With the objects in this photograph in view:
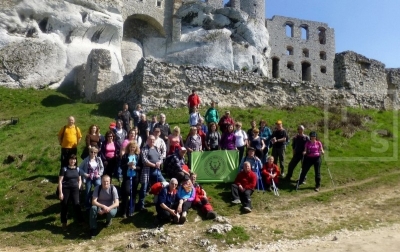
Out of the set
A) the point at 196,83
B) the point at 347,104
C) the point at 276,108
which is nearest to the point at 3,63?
the point at 196,83

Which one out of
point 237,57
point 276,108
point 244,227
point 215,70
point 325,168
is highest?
point 237,57

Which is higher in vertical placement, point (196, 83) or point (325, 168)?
point (196, 83)

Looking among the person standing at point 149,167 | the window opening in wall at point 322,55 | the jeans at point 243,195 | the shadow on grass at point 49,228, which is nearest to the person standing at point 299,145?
the jeans at point 243,195

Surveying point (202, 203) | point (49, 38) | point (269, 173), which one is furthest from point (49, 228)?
point (49, 38)

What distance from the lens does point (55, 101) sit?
2567 cm

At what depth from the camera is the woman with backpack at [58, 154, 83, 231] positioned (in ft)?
34.0

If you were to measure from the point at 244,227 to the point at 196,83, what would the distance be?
12.7 metres

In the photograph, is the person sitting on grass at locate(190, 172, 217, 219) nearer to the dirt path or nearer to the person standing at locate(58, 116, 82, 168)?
the dirt path

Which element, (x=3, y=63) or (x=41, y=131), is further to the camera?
(x=3, y=63)

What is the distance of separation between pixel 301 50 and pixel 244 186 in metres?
40.4

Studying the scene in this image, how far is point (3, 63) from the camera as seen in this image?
2795 cm

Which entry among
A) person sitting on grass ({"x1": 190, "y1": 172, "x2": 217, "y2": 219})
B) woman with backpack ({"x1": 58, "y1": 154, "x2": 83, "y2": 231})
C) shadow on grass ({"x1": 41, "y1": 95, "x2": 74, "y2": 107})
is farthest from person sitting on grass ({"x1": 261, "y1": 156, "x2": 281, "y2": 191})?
shadow on grass ({"x1": 41, "y1": 95, "x2": 74, "y2": 107})

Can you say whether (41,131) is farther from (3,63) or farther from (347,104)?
(347,104)

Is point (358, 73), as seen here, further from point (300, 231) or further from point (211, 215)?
point (211, 215)
